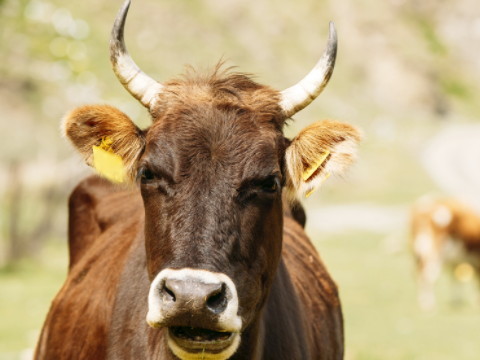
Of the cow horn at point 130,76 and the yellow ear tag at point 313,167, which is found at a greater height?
the cow horn at point 130,76

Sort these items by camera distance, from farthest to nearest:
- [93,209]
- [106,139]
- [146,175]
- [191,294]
Answer: [93,209] < [106,139] < [146,175] < [191,294]

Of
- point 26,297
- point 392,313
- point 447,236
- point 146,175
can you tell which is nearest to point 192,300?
point 146,175

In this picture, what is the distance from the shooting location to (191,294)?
3.91 m

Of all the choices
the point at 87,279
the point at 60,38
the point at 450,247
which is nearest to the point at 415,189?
the point at 450,247

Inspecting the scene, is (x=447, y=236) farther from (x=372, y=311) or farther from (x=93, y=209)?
(x=93, y=209)

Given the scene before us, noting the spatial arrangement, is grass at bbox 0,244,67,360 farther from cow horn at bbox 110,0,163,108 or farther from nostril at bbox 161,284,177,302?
nostril at bbox 161,284,177,302

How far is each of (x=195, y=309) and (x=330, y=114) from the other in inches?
1787

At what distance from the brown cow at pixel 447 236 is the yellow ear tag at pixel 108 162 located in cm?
1471

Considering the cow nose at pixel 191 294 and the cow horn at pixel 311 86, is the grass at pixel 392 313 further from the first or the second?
the cow nose at pixel 191 294

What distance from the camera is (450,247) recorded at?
64.4 ft

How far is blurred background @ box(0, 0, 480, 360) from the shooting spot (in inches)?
625

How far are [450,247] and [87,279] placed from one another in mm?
14860

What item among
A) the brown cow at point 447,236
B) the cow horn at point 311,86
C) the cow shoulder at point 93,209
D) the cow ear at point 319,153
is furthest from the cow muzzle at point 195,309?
the brown cow at point 447,236

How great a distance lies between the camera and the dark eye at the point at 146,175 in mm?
4488
